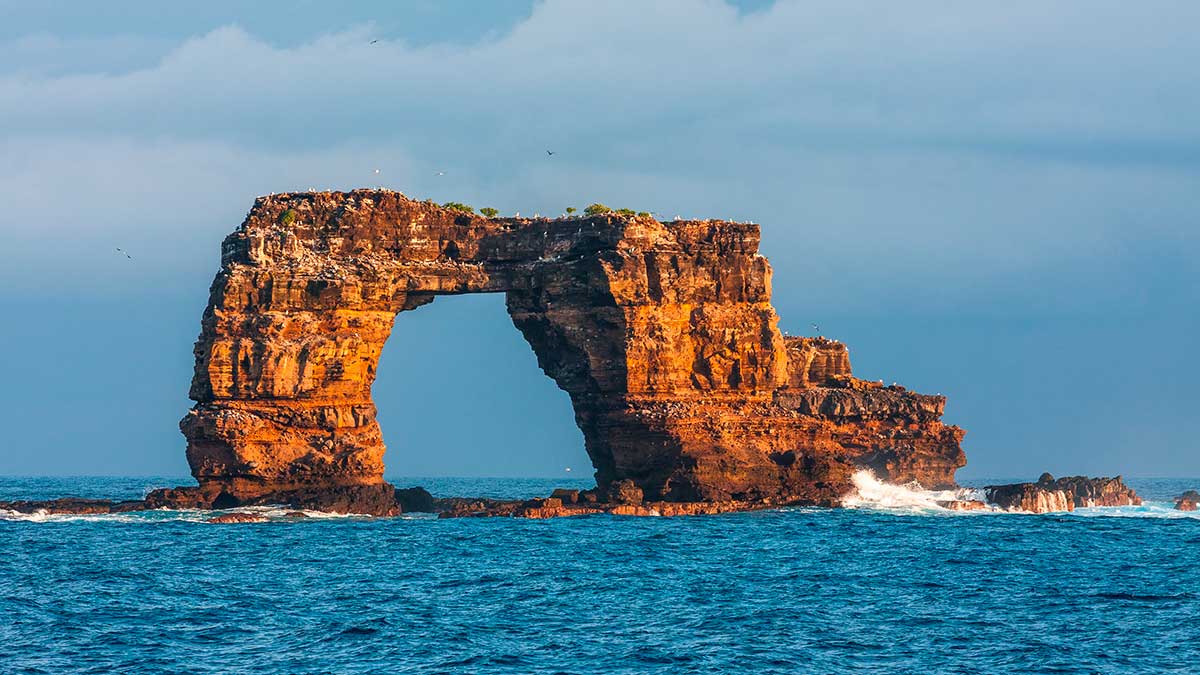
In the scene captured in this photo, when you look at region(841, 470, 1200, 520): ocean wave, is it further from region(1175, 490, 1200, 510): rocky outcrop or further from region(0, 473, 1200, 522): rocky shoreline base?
region(0, 473, 1200, 522): rocky shoreline base

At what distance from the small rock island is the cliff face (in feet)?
0.30

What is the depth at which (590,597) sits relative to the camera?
161ft

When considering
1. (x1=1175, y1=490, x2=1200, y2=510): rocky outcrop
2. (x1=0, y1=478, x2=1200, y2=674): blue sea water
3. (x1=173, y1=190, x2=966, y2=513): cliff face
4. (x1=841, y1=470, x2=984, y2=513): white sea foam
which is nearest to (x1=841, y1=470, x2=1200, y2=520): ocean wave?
(x1=841, y1=470, x2=984, y2=513): white sea foam

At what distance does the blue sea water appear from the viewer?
39281mm

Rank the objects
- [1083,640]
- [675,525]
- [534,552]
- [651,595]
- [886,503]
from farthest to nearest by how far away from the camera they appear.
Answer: [886,503], [675,525], [534,552], [651,595], [1083,640]

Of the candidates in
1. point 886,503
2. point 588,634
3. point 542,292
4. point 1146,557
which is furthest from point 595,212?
point 588,634

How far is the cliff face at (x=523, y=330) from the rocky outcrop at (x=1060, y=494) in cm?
1490

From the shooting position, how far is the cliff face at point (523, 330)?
74438 mm

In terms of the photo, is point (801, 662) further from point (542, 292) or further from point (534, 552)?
point (542, 292)

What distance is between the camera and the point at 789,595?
164ft

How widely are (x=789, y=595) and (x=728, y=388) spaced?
29633 mm

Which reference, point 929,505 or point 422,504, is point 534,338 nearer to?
point 422,504

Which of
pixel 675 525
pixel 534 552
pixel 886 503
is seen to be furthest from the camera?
pixel 886 503

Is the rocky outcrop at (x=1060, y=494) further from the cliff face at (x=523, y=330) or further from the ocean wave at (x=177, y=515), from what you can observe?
the ocean wave at (x=177, y=515)
